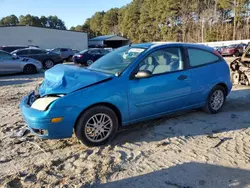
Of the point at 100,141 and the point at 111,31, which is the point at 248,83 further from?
the point at 111,31

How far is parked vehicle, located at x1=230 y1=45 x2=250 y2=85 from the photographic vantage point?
8.36m

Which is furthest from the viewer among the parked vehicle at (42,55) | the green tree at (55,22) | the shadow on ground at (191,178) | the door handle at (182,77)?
the green tree at (55,22)

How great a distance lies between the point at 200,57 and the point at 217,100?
1.06 m

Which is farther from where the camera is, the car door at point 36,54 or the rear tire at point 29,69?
the car door at point 36,54

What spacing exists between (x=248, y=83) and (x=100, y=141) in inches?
249

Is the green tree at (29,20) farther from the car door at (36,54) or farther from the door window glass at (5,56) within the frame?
the door window glass at (5,56)

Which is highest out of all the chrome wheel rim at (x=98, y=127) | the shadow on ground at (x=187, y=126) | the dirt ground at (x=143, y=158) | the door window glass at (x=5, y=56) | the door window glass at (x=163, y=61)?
the door window glass at (x=5, y=56)

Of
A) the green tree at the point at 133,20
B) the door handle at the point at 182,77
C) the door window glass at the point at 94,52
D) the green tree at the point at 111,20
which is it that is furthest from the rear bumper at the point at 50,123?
the green tree at the point at 111,20

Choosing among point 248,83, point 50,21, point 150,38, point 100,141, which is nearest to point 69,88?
point 100,141

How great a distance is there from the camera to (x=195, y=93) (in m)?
5.06

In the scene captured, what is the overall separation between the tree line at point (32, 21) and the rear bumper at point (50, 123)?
80.4 meters

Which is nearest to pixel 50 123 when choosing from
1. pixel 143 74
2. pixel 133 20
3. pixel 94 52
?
pixel 143 74

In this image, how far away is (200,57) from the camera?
5.27 meters

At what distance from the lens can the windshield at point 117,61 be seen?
4416 millimetres
